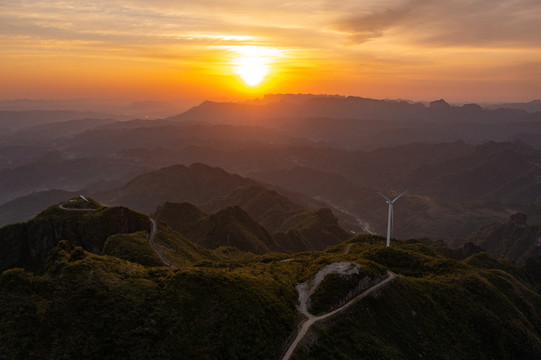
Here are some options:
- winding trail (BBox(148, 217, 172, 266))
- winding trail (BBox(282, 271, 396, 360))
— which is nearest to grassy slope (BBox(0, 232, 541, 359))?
winding trail (BBox(282, 271, 396, 360))

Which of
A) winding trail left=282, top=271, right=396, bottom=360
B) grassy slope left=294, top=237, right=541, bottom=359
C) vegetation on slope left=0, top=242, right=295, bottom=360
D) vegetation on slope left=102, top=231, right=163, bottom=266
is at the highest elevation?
vegetation on slope left=0, top=242, right=295, bottom=360

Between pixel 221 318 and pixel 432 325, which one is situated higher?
pixel 221 318

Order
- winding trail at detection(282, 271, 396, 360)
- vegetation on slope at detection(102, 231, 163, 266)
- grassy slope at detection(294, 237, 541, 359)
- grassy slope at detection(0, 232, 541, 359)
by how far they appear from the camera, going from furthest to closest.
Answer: vegetation on slope at detection(102, 231, 163, 266)
grassy slope at detection(294, 237, 541, 359)
winding trail at detection(282, 271, 396, 360)
grassy slope at detection(0, 232, 541, 359)

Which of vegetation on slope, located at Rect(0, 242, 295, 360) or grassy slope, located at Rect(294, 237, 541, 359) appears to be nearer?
vegetation on slope, located at Rect(0, 242, 295, 360)

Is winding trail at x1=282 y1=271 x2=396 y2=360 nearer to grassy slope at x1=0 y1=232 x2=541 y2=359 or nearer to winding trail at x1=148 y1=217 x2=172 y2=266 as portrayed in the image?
grassy slope at x1=0 y1=232 x2=541 y2=359

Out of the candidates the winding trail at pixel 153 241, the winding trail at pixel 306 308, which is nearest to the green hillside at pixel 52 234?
the winding trail at pixel 153 241

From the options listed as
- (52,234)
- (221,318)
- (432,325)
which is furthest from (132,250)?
(432,325)

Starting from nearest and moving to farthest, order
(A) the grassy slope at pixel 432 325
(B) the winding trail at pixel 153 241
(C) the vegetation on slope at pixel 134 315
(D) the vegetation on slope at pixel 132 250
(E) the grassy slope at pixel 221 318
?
(C) the vegetation on slope at pixel 134 315 < (E) the grassy slope at pixel 221 318 < (A) the grassy slope at pixel 432 325 < (D) the vegetation on slope at pixel 132 250 < (B) the winding trail at pixel 153 241

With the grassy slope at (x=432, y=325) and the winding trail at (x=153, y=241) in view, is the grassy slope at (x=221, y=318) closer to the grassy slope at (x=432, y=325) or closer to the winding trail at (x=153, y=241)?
the grassy slope at (x=432, y=325)

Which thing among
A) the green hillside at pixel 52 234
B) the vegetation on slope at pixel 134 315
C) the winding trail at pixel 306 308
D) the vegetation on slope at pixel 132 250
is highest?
the vegetation on slope at pixel 134 315

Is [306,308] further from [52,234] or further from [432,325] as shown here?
[52,234]
